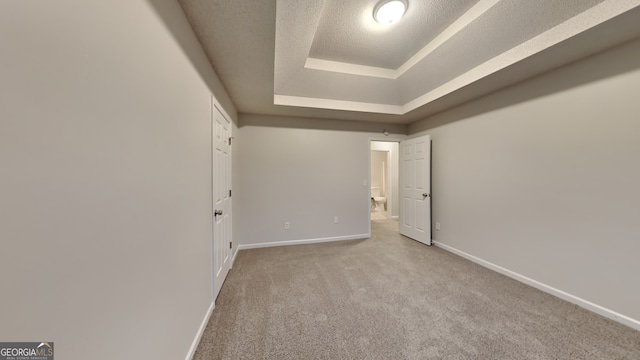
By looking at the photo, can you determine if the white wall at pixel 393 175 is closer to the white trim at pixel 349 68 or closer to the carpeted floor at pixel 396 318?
the white trim at pixel 349 68

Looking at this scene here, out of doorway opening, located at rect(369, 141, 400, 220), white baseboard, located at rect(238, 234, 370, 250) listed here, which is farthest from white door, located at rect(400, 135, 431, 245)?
doorway opening, located at rect(369, 141, 400, 220)

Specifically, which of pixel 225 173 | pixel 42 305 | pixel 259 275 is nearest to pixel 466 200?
pixel 259 275

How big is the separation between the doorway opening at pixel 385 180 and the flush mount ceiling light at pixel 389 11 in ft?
10.8

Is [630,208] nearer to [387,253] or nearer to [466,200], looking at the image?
[466,200]

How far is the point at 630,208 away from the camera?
171cm

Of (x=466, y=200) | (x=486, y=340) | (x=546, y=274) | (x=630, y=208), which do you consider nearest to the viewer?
(x=486, y=340)

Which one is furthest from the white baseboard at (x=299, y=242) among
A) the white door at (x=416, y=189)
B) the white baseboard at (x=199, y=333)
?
the white baseboard at (x=199, y=333)

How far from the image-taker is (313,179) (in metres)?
3.78

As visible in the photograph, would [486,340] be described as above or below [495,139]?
below

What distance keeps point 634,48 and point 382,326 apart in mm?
2995

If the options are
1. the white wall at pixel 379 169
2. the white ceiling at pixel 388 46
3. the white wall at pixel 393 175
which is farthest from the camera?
the white wall at pixel 379 169

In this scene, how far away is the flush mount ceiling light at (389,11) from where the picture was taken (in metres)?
1.81

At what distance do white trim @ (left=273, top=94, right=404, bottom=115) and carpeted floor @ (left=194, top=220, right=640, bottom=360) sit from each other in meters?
2.31

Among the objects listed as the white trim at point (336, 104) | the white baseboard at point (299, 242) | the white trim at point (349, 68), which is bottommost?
the white baseboard at point (299, 242)
